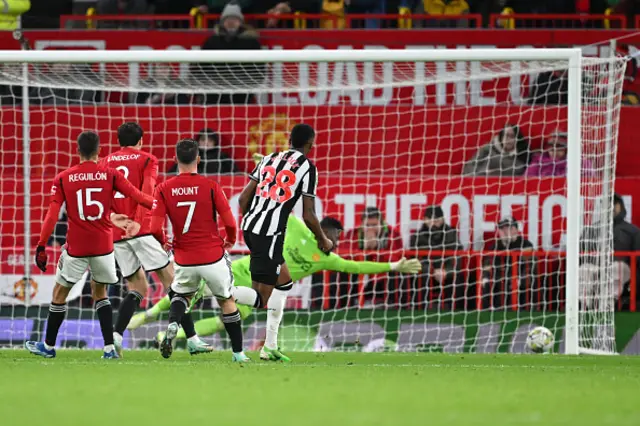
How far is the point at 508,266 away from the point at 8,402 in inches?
305

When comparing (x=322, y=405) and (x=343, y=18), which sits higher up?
(x=343, y=18)

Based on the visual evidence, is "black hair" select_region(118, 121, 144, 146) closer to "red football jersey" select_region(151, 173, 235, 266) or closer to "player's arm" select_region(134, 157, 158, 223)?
"player's arm" select_region(134, 157, 158, 223)

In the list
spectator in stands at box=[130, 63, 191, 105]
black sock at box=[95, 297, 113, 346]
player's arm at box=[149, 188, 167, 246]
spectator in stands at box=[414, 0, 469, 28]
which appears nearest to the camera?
player's arm at box=[149, 188, 167, 246]

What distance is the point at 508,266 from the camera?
13.4 meters

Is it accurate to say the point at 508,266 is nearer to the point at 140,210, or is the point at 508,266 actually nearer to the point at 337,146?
the point at 337,146

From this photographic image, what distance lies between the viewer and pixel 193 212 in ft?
30.9

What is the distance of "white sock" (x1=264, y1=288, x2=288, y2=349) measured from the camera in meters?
10.0

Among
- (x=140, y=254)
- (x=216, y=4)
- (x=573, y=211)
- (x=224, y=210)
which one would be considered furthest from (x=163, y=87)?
(x=224, y=210)

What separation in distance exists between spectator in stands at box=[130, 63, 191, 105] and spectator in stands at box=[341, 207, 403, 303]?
258 centimetres

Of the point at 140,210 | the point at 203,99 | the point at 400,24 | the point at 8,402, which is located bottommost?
the point at 8,402

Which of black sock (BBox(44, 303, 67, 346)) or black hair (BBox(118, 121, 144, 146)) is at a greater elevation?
black hair (BBox(118, 121, 144, 146))

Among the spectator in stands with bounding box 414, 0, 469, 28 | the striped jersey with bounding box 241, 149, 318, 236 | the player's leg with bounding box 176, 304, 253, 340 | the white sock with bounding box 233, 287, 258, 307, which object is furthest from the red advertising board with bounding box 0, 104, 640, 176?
the striped jersey with bounding box 241, 149, 318, 236

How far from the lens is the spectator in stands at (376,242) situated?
1353cm

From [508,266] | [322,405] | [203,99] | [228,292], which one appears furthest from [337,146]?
[322,405]
